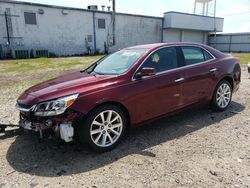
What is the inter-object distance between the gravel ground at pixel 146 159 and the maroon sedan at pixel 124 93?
1.18 feet

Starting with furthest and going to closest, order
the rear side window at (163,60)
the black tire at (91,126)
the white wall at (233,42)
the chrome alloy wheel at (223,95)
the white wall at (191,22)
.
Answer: the white wall at (233,42) < the white wall at (191,22) < the chrome alloy wheel at (223,95) < the rear side window at (163,60) < the black tire at (91,126)

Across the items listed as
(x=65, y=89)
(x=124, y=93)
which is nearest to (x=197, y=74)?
(x=124, y=93)

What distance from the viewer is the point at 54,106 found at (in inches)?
117

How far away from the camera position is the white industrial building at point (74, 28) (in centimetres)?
2145

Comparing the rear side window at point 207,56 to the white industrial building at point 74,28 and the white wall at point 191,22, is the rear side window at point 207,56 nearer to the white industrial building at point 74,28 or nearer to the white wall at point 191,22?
the white industrial building at point 74,28

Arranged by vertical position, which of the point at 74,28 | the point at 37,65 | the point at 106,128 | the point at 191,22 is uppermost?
the point at 191,22

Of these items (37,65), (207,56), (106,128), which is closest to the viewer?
(106,128)

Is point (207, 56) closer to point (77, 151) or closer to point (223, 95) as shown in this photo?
point (223, 95)

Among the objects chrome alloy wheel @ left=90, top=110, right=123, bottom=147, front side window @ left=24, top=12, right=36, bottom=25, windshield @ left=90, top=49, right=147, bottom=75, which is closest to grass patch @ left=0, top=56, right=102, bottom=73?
front side window @ left=24, top=12, right=36, bottom=25

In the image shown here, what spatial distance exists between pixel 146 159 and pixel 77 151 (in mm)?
1068

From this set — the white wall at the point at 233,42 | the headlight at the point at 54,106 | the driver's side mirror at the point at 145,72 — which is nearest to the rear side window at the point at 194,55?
the driver's side mirror at the point at 145,72

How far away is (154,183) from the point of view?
2631 mm

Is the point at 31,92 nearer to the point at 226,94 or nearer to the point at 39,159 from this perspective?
the point at 39,159

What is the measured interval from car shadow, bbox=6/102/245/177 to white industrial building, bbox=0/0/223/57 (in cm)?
2069
